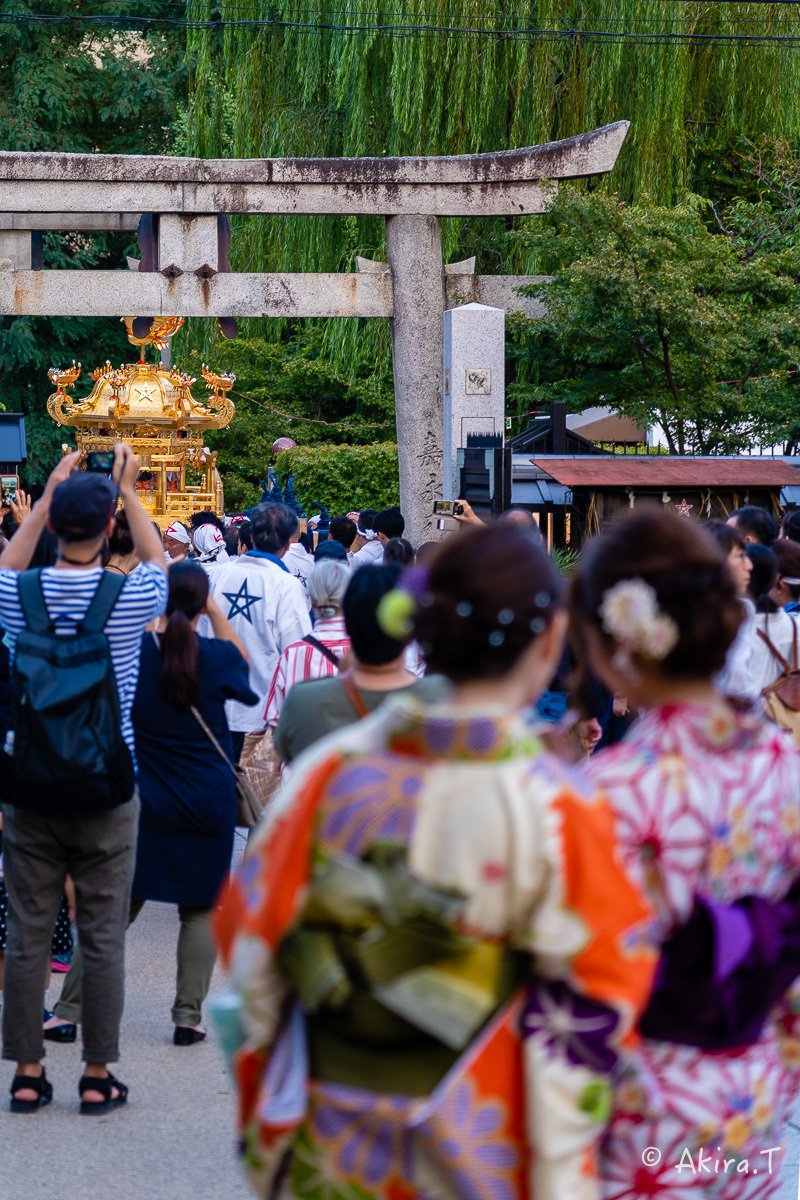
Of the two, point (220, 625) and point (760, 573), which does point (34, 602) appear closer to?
point (220, 625)

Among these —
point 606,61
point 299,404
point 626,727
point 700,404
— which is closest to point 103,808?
point 626,727

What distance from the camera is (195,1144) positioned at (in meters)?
3.62

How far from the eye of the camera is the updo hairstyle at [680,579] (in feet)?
6.31

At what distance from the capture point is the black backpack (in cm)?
347

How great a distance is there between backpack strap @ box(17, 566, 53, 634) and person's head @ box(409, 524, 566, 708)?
1939mm

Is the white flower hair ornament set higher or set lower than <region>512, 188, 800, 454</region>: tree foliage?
lower

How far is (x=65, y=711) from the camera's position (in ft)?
11.4

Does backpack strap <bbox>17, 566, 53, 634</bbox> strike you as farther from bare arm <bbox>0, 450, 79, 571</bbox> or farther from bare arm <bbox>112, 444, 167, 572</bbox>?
bare arm <bbox>112, 444, 167, 572</bbox>

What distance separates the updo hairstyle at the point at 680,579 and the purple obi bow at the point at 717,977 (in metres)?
0.36

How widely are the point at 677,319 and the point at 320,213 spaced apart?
3837 mm

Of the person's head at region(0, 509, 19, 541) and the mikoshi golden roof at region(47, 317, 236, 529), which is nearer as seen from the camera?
the person's head at region(0, 509, 19, 541)

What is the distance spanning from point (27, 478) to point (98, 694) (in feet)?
73.8

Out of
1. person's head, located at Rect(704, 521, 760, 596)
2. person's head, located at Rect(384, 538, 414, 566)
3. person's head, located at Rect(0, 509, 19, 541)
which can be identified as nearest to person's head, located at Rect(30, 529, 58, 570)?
person's head, located at Rect(384, 538, 414, 566)

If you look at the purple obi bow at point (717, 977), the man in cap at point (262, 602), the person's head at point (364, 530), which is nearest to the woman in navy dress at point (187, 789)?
the man in cap at point (262, 602)
